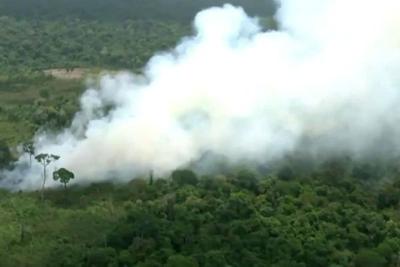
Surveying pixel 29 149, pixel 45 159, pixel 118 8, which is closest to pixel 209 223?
pixel 45 159

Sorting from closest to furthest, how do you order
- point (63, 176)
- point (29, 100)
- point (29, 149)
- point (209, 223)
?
point (209, 223)
point (63, 176)
point (29, 149)
point (29, 100)

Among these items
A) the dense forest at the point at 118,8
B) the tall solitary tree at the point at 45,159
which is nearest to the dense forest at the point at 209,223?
the tall solitary tree at the point at 45,159

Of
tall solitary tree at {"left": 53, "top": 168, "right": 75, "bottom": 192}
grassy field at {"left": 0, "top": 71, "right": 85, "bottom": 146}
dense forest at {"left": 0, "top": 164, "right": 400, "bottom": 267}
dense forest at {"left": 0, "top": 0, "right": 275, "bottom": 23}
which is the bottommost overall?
dense forest at {"left": 0, "top": 164, "right": 400, "bottom": 267}

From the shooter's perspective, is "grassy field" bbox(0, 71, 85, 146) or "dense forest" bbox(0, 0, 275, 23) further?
"dense forest" bbox(0, 0, 275, 23)

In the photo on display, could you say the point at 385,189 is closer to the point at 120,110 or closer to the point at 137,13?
the point at 120,110

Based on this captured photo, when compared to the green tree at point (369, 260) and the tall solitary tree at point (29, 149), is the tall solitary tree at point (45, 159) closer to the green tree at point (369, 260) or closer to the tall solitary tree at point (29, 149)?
the tall solitary tree at point (29, 149)

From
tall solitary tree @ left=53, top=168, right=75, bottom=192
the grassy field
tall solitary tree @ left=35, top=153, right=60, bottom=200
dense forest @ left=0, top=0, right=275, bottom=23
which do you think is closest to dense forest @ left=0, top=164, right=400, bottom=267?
tall solitary tree @ left=53, top=168, right=75, bottom=192

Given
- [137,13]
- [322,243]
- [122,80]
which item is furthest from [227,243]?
[137,13]

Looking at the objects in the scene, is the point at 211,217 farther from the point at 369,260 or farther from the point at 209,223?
the point at 369,260

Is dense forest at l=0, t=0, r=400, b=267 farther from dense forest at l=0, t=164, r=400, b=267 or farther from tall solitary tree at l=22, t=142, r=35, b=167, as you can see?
tall solitary tree at l=22, t=142, r=35, b=167
